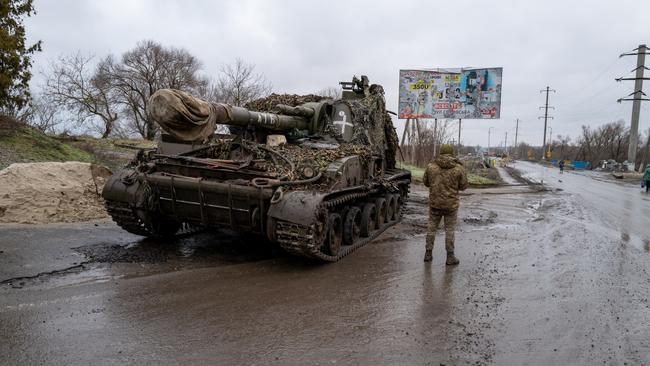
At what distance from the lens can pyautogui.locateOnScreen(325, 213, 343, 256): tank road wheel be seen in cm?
668

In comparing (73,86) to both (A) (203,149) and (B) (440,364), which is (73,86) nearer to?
(A) (203,149)

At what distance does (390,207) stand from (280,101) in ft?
9.76

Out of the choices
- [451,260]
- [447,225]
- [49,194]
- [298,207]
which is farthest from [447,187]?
[49,194]

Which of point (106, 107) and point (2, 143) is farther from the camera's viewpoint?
point (106, 107)

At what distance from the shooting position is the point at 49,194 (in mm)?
8930

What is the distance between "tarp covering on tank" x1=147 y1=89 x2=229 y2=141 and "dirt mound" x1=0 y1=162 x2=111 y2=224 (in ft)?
14.0

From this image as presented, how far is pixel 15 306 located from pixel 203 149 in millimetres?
3328

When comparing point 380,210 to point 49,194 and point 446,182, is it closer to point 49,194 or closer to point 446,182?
point 446,182

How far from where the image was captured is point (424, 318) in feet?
15.2

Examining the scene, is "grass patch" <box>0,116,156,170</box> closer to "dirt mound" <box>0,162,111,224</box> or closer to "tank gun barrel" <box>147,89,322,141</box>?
"dirt mound" <box>0,162,111,224</box>

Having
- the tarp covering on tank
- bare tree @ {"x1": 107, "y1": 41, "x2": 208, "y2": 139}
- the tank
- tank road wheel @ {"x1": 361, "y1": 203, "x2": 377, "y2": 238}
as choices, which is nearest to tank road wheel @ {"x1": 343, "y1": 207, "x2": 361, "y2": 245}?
the tank

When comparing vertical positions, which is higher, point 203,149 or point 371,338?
point 203,149

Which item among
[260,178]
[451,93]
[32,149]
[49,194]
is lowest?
[49,194]

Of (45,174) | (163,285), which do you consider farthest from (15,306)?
(45,174)
